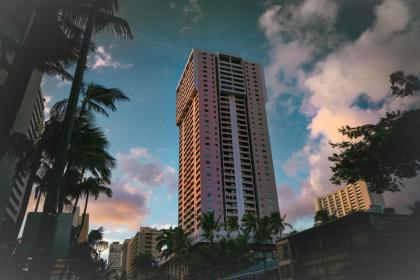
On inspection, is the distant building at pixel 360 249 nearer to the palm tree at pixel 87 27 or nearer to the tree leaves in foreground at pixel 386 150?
the tree leaves in foreground at pixel 386 150

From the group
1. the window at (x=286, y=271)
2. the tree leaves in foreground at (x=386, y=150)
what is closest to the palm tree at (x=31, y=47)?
the tree leaves in foreground at (x=386, y=150)

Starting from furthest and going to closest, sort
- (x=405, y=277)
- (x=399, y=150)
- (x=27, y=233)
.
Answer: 1. (x=405, y=277)
2. (x=399, y=150)
3. (x=27, y=233)

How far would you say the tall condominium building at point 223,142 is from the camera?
114m

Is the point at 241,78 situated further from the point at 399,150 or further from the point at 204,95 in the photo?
the point at 399,150

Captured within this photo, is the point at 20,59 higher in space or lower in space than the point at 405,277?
higher

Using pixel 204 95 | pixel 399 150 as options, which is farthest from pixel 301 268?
pixel 204 95

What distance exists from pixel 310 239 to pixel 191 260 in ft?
136

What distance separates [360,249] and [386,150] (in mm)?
9974

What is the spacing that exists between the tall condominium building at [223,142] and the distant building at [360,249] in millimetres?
76477

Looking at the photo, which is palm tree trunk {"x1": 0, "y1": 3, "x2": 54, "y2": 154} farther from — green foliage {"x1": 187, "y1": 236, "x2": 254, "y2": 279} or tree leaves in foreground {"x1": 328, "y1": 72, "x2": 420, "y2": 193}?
green foliage {"x1": 187, "y1": 236, "x2": 254, "y2": 279}

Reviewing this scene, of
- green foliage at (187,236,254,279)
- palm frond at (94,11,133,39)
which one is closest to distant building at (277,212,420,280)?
palm frond at (94,11,133,39)

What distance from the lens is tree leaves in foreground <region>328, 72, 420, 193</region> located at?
59.2 feet

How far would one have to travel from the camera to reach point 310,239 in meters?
32.2

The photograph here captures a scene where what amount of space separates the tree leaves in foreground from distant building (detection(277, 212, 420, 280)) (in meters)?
5.11
